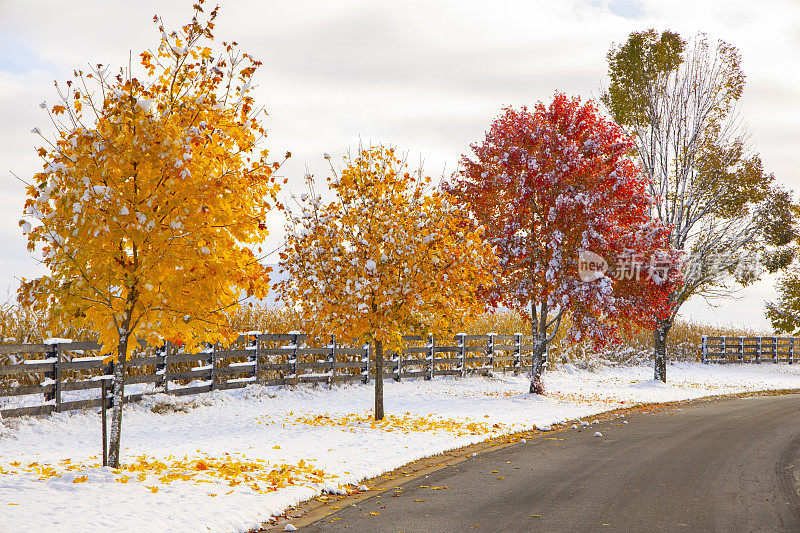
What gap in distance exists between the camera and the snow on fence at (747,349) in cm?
3930

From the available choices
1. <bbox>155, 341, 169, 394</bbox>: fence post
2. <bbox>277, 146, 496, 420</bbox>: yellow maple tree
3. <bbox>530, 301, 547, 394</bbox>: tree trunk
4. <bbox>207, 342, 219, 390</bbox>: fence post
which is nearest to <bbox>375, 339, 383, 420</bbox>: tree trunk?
<bbox>277, 146, 496, 420</bbox>: yellow maple tree

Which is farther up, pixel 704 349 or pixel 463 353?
pixel 463 353

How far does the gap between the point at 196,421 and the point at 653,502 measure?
975cm

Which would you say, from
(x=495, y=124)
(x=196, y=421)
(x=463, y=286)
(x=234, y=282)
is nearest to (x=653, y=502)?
(x=234, y=282)

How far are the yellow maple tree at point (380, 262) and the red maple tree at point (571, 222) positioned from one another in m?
5.43

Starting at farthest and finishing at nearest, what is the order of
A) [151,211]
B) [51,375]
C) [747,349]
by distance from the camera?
[747,349], [51,375], [151,211]

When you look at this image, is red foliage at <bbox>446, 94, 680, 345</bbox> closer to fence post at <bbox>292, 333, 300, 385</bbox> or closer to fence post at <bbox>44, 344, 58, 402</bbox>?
fence post at <bbox>292, 333, 300, 385</bbox>

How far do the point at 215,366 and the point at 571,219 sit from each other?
10.6 m

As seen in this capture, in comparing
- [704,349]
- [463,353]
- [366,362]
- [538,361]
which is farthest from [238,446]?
[704,349]

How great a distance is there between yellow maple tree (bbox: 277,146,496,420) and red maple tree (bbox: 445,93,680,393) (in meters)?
5.43

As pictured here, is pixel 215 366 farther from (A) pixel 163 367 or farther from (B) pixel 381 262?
(B) pixel 381 262

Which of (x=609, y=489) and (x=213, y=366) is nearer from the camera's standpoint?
(x=609, y=489)

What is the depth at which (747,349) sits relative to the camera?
141ft

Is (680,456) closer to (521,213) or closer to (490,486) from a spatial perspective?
(490,486)
